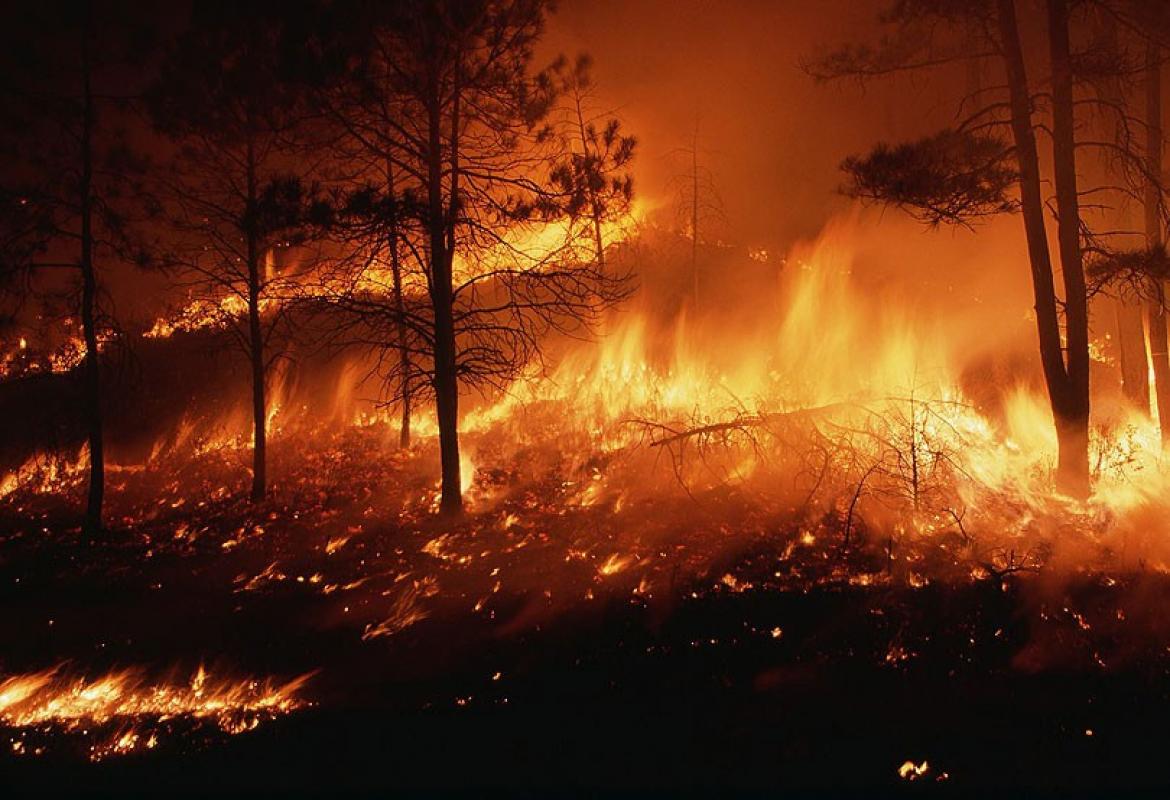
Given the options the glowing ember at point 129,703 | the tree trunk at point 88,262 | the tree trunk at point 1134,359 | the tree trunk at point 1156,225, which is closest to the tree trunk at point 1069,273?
the tree trunk at point 1156,225

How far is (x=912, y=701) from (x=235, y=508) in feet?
34.0

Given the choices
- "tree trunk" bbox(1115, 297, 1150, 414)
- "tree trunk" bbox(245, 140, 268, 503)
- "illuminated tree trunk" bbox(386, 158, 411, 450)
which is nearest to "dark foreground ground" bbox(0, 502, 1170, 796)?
"illuminated tree trunk" bbox(386, 158, 411, 450)

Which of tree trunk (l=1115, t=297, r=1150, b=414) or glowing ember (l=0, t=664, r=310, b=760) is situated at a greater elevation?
tree trunk (l=1115, t=297, r=1150, b=414)

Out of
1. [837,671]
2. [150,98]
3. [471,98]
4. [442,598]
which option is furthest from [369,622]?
[150,98]

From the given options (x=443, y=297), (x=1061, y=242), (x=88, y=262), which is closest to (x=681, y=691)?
(x=443, y=297)

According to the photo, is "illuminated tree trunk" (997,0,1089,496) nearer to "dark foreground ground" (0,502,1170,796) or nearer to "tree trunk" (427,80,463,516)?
"dark foreground ground" (0,502,1170,796)

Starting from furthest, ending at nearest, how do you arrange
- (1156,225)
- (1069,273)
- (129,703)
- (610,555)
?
(1156,225) → (1069,273) → (610,555) → (129,703)

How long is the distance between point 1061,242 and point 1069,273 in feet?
1.43

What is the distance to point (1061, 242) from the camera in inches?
351

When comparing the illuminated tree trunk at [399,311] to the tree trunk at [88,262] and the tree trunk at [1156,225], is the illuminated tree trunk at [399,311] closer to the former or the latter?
the tree trunk at [88,262]

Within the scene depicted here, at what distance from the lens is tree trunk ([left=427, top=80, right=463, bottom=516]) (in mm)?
9344

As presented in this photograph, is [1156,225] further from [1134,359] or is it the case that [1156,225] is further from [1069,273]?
[1069,273]

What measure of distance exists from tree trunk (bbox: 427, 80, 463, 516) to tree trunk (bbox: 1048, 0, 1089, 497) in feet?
25.6

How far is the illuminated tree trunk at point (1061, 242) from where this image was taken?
28.3ft
